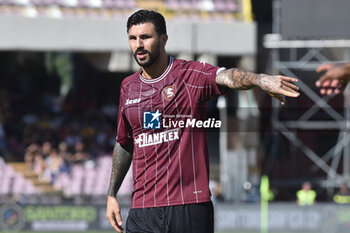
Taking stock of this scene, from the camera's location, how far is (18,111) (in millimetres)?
21188

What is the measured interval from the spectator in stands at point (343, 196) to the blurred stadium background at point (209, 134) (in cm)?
8

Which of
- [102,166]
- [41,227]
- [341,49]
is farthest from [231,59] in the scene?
[41,227]

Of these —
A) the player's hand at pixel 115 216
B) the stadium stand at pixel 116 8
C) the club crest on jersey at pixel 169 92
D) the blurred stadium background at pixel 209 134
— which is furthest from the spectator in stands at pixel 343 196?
the club crest on jersey at pixel 169 92

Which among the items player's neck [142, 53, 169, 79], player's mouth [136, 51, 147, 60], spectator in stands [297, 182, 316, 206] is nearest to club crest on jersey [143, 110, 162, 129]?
player's neck [142, 53, 169, 79]

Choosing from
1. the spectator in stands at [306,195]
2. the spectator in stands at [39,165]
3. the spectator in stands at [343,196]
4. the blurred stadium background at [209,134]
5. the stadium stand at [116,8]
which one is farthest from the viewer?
the stadium stand at [116,8]

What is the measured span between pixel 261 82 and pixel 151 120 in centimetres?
79

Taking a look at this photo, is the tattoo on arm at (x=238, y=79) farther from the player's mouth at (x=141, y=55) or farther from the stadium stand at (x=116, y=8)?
the stadium stand at (x=116, y=8)

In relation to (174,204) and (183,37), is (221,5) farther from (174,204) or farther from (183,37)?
(174,204)

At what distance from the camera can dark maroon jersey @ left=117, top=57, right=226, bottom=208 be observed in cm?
450

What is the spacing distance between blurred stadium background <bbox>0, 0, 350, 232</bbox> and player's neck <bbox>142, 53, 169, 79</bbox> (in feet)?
39.0

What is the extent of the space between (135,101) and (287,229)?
12.6m

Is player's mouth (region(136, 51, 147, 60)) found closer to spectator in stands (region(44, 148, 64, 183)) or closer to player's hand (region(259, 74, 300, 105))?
player's hand (region(259, 74, 300, 105))

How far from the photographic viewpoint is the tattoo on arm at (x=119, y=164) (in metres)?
4.94

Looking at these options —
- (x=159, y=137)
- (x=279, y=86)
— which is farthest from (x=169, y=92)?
(x=279, y=86)
